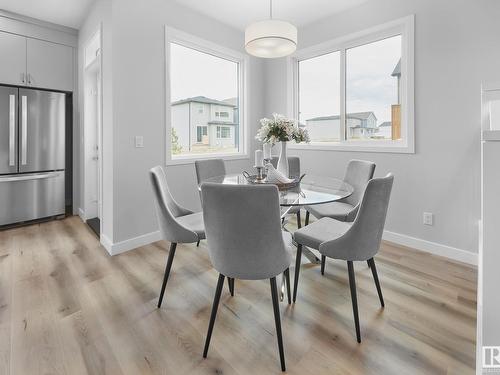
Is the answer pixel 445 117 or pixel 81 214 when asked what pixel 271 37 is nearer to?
pixel 445 117

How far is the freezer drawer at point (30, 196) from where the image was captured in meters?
3.55

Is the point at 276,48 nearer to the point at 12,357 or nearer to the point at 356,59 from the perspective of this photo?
the point at 356,59

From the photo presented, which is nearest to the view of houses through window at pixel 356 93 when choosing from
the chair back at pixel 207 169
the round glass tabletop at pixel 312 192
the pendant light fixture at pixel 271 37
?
the round glass tabletop at pixel 312 192

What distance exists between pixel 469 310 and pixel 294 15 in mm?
3465

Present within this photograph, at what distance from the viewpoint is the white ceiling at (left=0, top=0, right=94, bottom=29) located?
326 centimetres

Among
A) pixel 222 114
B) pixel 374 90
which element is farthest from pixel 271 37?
pixel 222 114

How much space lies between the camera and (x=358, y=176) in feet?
9.04

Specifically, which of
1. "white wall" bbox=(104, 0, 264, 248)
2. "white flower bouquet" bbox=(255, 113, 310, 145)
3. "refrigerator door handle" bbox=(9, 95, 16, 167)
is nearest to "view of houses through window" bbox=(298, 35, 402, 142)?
"white flower bouquet" bbox=(255, 113, 310, 145)

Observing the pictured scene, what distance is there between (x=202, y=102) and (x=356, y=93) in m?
1.98

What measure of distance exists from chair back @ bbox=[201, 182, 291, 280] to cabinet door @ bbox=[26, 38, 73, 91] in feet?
12.6

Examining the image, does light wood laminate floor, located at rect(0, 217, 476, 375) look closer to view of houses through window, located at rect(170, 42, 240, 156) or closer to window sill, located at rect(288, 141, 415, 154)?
window sill, located at rect(288, 141, 415, 154)

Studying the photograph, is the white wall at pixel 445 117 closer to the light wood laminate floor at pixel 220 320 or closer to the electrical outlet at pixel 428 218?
the electrical outlet at pixel 428 218

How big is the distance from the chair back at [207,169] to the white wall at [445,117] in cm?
177

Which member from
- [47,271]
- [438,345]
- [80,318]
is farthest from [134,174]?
[438,345]
